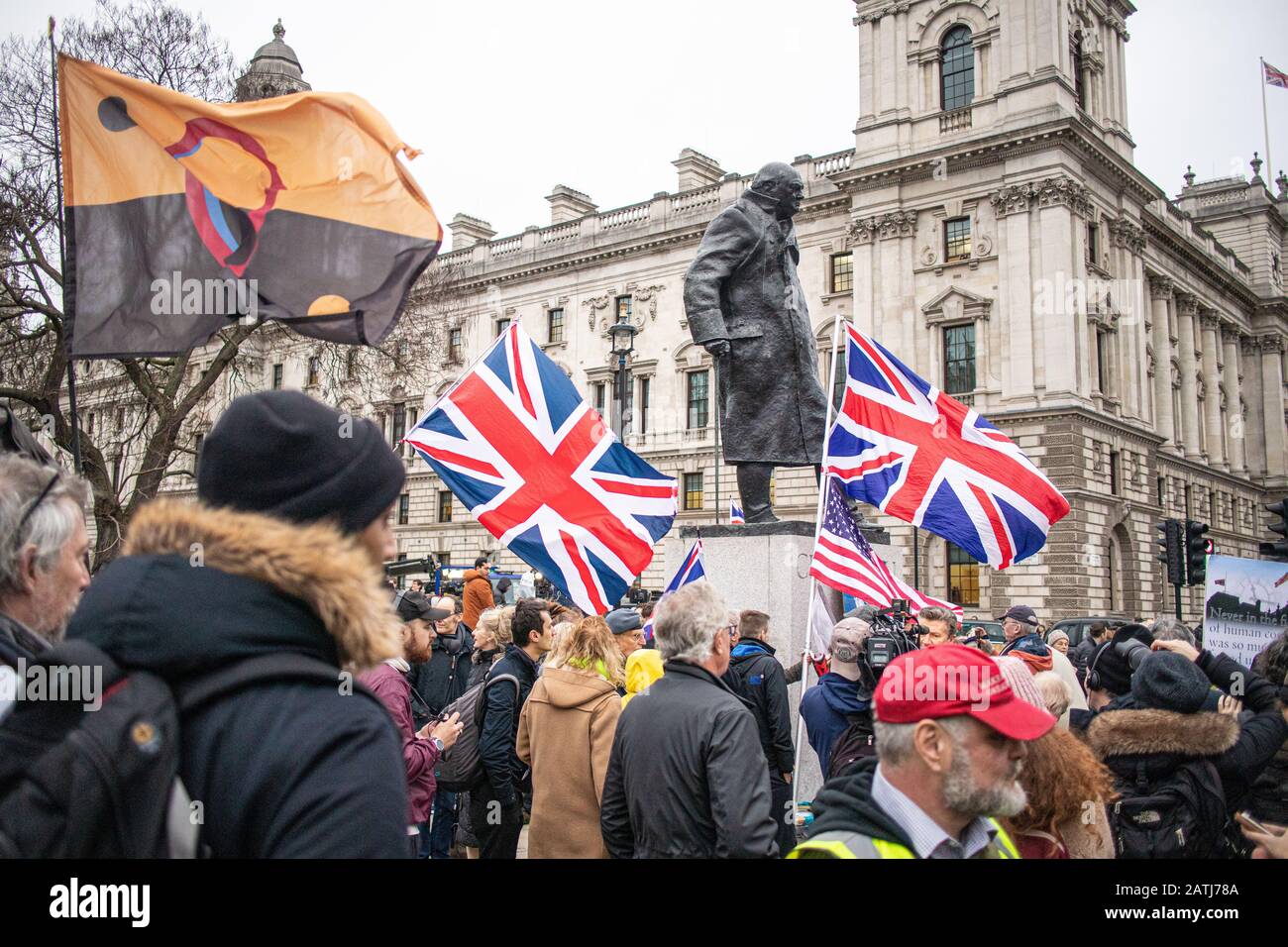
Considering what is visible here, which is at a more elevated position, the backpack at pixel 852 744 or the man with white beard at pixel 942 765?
the man with white beard at pixel 942 765

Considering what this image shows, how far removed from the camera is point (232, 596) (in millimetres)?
1531

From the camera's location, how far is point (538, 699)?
5.10 meters

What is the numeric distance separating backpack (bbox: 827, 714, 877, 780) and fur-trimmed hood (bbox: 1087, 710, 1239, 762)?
39.3 inches

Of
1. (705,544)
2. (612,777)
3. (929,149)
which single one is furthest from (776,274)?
(929,149)

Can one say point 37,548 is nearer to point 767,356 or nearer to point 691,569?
point 691,569

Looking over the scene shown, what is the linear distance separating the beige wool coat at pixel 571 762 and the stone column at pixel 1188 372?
5079 cm

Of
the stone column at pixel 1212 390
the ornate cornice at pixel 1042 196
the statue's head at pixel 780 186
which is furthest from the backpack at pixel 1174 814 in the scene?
the stone column at pixel 1212 390

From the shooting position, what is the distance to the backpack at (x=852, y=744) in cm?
474

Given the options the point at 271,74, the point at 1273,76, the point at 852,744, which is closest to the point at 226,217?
the point at 852,744

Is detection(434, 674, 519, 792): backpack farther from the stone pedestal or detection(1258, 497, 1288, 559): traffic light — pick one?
detection(1258, 497, 1288, 559): traffic light

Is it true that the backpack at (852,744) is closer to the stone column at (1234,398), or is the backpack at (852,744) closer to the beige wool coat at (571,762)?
the beige wool coat at (571,762)
